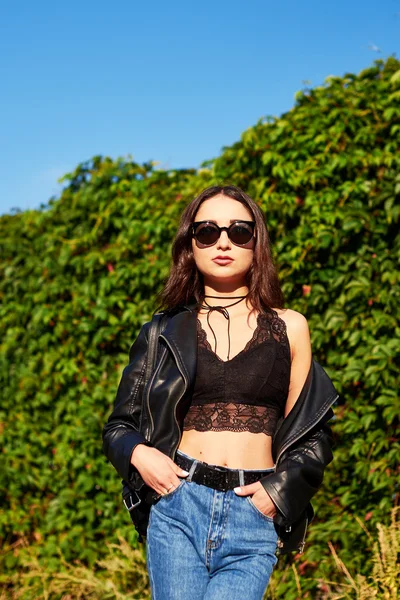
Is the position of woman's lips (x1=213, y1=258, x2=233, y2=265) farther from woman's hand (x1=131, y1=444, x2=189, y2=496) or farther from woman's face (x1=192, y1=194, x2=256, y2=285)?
woman's hand (x1=131, y1=444, x2=189, y2=496)

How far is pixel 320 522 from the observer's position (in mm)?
4020

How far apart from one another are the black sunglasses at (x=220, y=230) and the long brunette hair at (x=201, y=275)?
10cm

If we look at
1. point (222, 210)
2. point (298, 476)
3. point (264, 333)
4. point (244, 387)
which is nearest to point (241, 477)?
point (298, 476)

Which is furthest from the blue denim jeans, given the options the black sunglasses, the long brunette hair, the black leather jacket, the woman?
the black sunglasses

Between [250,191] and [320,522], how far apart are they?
77.9 inches

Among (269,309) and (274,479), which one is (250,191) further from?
(274,479)

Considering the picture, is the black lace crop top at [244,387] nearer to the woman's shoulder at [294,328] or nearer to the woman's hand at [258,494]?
the woman's shoulder at [294,328]

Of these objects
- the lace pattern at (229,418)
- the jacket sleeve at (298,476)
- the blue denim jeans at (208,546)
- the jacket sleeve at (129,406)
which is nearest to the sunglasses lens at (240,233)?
the jacket sleeve at (129,406)

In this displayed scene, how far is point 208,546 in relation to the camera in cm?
227

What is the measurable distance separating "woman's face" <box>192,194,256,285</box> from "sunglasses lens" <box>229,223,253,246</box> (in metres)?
0.02

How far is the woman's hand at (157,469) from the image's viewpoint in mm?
2320

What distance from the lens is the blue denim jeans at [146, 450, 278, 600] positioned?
2.25m

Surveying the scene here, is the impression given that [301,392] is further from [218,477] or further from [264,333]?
[218,477]

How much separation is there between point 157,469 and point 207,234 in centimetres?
82
